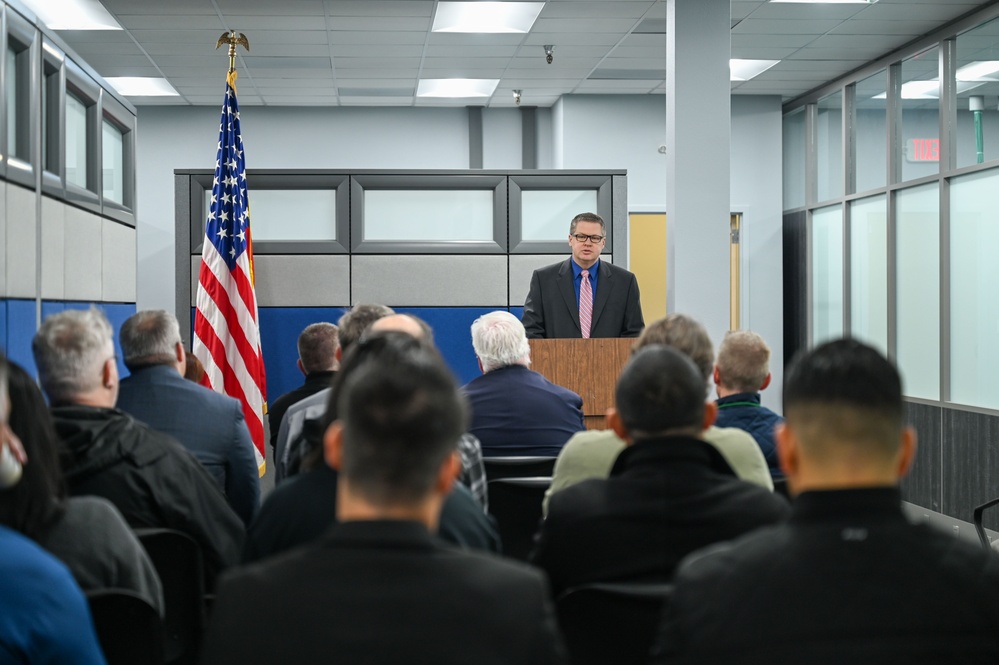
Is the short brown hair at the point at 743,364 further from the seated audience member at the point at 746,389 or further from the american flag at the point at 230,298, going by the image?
the american flag at the point at 230,298

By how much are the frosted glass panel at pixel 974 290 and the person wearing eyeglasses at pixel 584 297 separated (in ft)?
9.28

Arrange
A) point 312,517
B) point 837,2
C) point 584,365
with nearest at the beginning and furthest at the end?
point 312,517, point 584,365, point 837,2

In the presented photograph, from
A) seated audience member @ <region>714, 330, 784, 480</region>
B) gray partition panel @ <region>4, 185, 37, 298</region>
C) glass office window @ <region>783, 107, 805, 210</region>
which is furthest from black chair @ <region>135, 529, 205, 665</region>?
glass office window @ <region>783, 107, 805, 210</region>

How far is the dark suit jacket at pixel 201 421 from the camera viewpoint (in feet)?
9.08

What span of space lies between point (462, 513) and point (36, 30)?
9.54 ft

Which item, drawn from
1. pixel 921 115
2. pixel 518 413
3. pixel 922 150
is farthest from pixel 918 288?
pixel 518 413

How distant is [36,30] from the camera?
3.65 metres

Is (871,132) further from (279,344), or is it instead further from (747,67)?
(279,344)

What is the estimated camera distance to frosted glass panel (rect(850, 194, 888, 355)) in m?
7.68

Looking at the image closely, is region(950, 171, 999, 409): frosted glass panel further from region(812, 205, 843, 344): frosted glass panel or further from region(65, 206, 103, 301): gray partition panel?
region(65, 206, 103, 301): gray partition panel

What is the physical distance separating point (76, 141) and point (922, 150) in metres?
5.60

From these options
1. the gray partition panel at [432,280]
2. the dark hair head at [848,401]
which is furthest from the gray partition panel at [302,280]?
the dark hair head at [848,401]

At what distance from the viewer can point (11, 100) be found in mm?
3451

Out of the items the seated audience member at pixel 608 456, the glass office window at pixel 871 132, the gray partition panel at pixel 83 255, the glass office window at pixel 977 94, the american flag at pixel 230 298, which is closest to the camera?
the seated audience member at pixel 608 456
